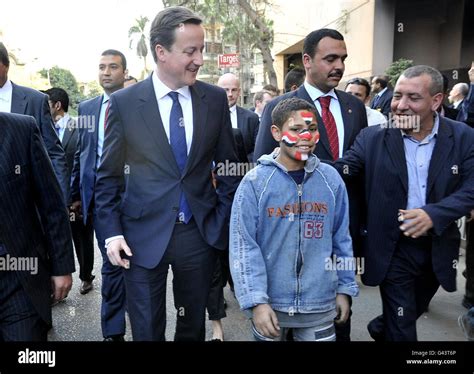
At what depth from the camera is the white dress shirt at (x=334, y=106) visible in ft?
9.74

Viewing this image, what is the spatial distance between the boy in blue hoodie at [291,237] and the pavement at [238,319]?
4.99ft

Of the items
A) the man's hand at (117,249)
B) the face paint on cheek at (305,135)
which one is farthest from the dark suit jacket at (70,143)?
the face paint on cheek at (305,135)

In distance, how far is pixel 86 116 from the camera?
383cm

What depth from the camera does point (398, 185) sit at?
2.59 metres

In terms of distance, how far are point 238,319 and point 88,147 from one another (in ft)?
6.59

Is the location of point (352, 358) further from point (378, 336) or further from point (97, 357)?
point (97, 357)

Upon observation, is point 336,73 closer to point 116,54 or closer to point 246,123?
point 246,123

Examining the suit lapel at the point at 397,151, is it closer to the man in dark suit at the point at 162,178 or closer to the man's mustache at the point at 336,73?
the man's mustache at the point at 336,73

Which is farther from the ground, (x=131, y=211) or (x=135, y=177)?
(x=135, y=177)

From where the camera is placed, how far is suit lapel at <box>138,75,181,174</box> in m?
2.34

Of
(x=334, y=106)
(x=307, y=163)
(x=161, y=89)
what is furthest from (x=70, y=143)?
(x=307, y=163)

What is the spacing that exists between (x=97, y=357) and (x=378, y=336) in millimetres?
1830

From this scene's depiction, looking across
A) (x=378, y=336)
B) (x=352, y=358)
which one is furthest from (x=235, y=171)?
(x=378, y=336)

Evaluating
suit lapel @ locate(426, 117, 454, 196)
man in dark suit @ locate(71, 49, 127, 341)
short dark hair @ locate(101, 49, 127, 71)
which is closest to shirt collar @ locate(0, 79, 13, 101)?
man in dark suit @ locate(71, 49, 127, 341)
